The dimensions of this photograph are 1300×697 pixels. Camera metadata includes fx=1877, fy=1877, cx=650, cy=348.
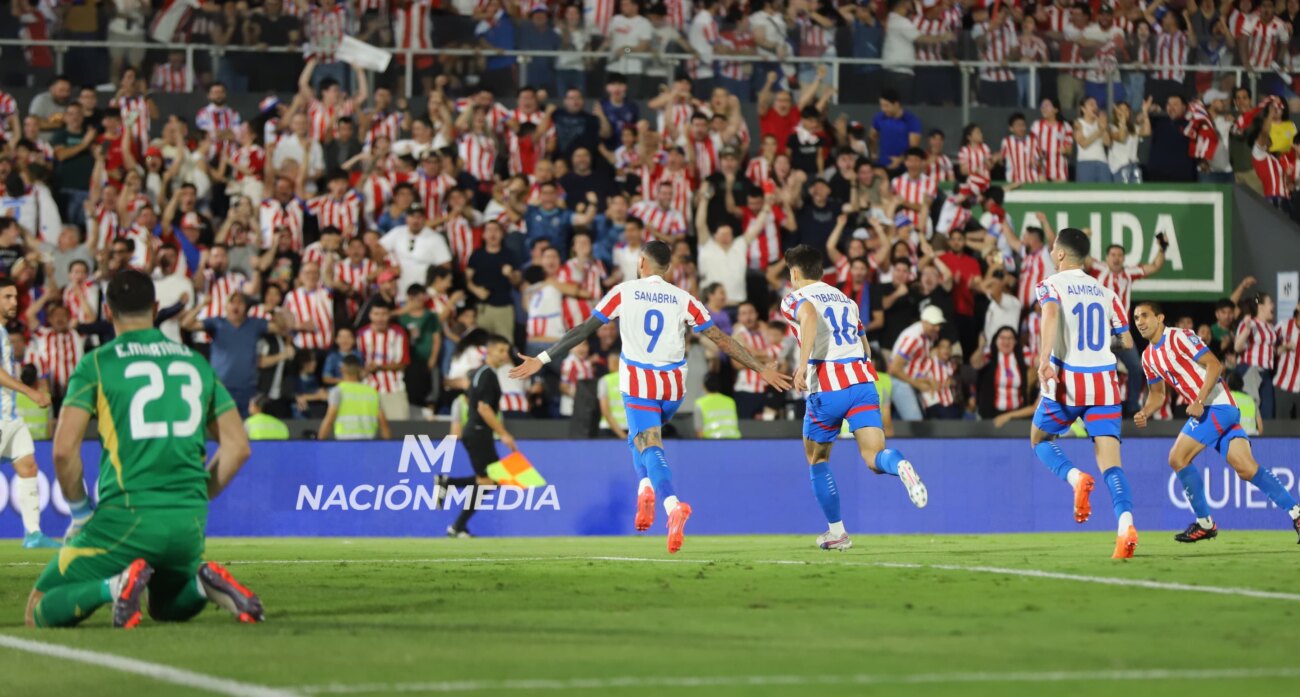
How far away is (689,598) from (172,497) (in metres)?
3.00

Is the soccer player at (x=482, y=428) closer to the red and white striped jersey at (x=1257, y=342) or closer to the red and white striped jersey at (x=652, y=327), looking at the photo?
the red and white striped jersey at (x=652, y=327)

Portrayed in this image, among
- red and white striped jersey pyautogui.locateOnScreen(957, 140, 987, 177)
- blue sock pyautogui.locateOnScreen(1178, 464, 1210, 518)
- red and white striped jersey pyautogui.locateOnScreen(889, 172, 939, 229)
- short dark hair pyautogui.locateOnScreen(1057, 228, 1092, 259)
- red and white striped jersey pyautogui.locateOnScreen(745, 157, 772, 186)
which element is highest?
red and white striped jersey pyautogui.locateOnScreen(957, 140, 987, 177)

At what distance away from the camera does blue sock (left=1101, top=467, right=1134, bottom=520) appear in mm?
13164

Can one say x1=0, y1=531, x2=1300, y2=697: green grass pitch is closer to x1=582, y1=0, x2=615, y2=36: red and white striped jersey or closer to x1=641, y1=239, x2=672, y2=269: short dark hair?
x1=641, y1=239, x2=672, y2=269: short dark hair

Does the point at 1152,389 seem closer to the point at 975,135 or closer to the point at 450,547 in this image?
the point at 450,547

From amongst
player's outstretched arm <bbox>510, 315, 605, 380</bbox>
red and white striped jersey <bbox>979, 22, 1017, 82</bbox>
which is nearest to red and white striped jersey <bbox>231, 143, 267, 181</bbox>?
red and white striped jersey <bbox>979, 22, 1017, 82</bbox>

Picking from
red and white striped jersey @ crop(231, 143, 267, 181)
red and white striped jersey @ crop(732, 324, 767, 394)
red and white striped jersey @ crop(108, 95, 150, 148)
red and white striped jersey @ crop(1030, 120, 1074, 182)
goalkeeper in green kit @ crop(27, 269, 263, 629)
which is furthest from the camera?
Answer: red and white striped jersey @ crop(1030, 120, 1074, 182)

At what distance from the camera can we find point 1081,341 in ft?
44.8

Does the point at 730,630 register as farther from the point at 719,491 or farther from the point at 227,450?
the point at 719,491

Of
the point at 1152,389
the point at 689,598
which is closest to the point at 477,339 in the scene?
the point at 1152,389

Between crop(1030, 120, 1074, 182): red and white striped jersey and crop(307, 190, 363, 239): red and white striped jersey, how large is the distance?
947 cm

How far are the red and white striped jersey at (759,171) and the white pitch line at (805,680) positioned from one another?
17894 millimetres

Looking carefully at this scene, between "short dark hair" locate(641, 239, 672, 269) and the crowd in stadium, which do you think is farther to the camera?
the crowd in stadium

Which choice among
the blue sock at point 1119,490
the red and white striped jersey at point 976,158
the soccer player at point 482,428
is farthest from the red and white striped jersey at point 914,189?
the blue sock at point 1119,490
